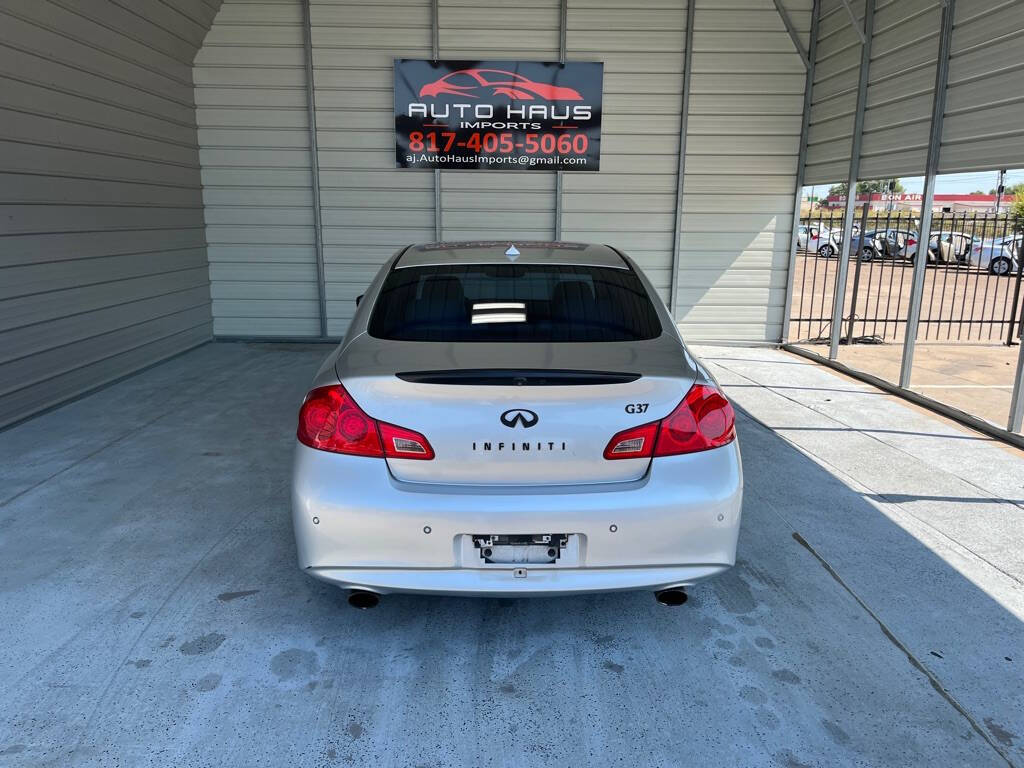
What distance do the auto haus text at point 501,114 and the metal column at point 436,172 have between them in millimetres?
598

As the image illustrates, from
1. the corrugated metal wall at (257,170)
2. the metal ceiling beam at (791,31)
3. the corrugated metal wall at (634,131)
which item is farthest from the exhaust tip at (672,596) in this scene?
the metal ceiling beam at (791,31)

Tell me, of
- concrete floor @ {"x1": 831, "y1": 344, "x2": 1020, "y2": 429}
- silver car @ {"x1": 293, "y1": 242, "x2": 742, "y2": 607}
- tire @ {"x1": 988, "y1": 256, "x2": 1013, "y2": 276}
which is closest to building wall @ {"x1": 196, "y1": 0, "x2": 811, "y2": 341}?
concrete floor @ {"x1": 831, "y1": 344, "x2": 1020, "y2": 429}

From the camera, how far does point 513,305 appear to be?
309cm

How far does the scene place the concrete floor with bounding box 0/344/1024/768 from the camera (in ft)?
7.39

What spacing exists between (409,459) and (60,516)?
2563mm

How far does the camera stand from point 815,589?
10.5 feet

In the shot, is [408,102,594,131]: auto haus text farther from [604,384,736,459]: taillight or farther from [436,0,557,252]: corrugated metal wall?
[604,384,736,459]: taillight

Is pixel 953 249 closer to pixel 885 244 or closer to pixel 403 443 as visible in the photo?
pixel 885 244

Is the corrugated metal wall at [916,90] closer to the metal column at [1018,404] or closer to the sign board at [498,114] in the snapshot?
the metal column at [1018,404]

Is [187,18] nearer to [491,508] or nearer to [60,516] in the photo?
[60,516]

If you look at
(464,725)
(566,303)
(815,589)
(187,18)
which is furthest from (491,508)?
(187,18)

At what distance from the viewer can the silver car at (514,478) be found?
240 cm

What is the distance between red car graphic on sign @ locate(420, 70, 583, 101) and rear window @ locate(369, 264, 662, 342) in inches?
234

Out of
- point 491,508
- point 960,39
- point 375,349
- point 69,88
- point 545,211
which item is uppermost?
point 960,39
